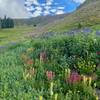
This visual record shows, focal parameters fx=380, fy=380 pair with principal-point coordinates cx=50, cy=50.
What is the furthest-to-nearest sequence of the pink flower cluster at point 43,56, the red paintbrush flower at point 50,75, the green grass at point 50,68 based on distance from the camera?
1. the pink flower cluster at point 43,56
2. the red paintbrush flower at point 50,75
3. the green grass at point 50,68

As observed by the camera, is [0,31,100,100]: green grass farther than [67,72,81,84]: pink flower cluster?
No

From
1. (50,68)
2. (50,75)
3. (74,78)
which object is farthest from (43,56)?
(74,78)

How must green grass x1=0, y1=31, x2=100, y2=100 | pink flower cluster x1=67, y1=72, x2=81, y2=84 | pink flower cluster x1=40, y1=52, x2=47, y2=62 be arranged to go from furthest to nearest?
pink flower cluster x1=40, y1=52, x2=47, y2=62 → pink flower cluster x1=67, y1=72, x2=81, y2=84 → green grass x1=0, y1=31, x2=100, y2=100

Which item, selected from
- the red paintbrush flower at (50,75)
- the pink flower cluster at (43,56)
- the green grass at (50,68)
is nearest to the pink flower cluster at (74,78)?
the green grass at (50,68)

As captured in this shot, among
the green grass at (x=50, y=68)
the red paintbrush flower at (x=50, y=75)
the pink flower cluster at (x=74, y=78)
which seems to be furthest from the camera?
the red paintbrush flower at (x=50, y=75)

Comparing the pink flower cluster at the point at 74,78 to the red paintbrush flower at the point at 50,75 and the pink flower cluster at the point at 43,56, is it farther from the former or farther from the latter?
the pink flower cluster at the point at 43,56

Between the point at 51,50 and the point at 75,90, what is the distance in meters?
3.59

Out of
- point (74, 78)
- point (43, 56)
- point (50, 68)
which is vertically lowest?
point (74, 78)

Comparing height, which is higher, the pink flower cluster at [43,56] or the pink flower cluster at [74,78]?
the pink flower cluster at [43,56]

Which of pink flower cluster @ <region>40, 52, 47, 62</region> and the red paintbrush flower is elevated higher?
pink flower cluster @ <region>40, 52, 47, 62</region>

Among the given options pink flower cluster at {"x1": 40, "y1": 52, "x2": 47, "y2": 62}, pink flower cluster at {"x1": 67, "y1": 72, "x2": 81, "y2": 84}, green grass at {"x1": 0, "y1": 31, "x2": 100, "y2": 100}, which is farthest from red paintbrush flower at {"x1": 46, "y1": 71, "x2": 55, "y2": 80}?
pink flower cluster at {"x1": 40, "y1": 52, "x2": 47, "y2": 62}

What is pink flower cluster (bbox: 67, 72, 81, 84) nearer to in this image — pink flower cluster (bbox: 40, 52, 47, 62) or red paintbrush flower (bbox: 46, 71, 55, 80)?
red paintbrush flower (bbox: 46, 71, 55, 80)

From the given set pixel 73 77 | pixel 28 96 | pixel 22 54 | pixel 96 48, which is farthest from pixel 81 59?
pixel 28 96

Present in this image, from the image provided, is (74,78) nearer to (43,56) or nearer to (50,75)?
(50,75)
